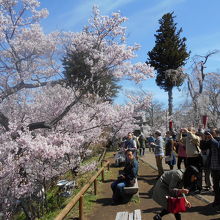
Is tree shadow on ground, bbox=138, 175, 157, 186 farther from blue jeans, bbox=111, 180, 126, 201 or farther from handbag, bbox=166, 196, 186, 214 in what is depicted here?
handbag, bbox=166, 196, 186, 214

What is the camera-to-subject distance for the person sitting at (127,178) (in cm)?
690

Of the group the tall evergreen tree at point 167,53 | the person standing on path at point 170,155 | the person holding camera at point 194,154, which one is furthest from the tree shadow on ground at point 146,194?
the tall evergreen tree at point 167,53

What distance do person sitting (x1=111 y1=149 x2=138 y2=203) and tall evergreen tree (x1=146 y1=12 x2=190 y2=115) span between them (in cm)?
2558

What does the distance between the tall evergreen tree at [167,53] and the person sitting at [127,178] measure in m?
25.6

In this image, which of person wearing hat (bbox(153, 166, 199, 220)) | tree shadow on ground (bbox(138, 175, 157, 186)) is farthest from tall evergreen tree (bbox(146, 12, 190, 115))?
person wearing hat (bbox(153, 166, 199, 220))

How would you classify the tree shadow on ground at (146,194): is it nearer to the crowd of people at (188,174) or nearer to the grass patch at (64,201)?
the crowd of people at (188,174)

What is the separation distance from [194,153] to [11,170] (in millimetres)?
4752

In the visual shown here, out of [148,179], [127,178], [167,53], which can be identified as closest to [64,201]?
[127,178]

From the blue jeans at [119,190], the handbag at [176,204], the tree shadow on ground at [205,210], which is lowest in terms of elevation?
the tree shadow on ground at [205,210]

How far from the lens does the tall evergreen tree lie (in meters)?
32.7

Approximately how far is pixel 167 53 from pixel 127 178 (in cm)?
2756

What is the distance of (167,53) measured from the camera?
Result: 3247 cm

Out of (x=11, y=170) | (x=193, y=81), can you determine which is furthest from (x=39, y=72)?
(x=193, y=81)

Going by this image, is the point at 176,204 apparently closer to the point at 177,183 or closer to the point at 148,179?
the point at 177,183
